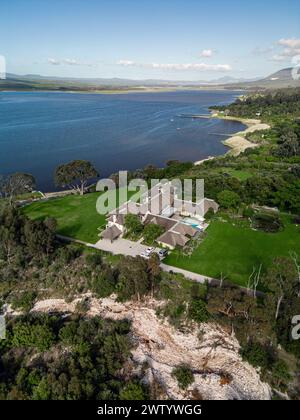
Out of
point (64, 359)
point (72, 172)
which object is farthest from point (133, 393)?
point (72, 172)

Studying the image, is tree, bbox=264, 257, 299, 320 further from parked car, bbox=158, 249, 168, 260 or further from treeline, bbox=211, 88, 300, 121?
treeline, bbox=211, 88, 300, 121

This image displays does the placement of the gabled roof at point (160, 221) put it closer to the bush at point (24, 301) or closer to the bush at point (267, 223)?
the bush at point (267, 223)

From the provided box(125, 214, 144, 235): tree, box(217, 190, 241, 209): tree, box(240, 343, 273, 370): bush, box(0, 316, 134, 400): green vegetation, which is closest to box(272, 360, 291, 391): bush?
box(240, 343, 273, 370): bush

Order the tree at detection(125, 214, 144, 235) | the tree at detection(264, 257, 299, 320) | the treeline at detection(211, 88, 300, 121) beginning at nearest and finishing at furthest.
Result: 1. the tree at detection(264, 257, 299, 320)
2. the tree at detection(125, 214, 144, 235)
3. the treeline at detection(211, 88, 300, 121)

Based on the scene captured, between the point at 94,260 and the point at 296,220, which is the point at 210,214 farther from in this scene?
the point at 94,260

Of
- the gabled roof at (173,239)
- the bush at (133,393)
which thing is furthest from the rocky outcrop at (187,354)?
the gabled roof at (173,239)
